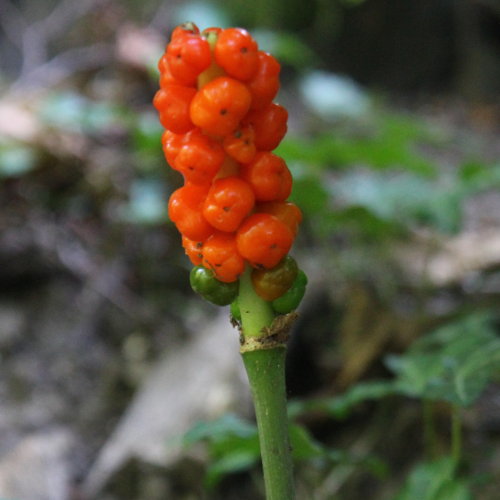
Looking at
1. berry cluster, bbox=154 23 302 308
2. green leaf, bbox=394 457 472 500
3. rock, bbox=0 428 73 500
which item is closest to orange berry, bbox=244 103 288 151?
berry cluster, bbox=154 23 302 308

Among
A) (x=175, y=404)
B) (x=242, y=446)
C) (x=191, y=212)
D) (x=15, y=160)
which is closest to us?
(x=191, y=212)

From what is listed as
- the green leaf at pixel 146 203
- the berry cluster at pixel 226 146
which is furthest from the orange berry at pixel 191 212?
the green leaf at pixel 146 203

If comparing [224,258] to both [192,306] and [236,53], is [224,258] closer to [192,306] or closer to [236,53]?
[236,53]

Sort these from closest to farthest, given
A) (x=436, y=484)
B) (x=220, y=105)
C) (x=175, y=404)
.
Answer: (x=220, y=105) → (x=436, y=484) → (x=175, y=404)

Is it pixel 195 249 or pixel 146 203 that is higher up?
pixel 146 203

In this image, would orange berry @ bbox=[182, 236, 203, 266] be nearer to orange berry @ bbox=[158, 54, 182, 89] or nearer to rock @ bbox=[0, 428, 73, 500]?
orange berry @ bbox=[158, 54, 182, 89]

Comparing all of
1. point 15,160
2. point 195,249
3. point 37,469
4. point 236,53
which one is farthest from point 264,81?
point 15,160
